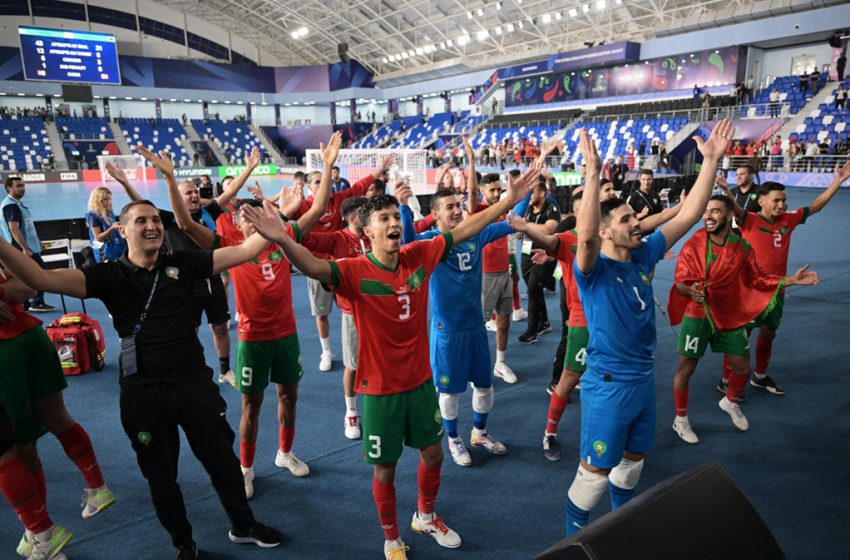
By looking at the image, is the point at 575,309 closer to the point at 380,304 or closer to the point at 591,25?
the point at 380,304

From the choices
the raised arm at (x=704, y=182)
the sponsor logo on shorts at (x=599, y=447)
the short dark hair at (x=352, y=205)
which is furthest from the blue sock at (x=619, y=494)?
the short dark hair at (x=352, y=205)

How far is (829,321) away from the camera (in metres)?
7.57

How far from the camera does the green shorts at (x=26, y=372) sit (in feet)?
10.6

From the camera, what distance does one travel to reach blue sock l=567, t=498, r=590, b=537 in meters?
3.13

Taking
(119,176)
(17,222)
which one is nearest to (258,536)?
(119,176)

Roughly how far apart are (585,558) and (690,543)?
0.36m

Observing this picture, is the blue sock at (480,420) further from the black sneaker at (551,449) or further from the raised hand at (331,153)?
the raised hand at (331,153)

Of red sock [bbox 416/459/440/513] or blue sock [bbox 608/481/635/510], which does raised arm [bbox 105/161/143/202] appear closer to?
red sock [bbox 416/459/440/513]

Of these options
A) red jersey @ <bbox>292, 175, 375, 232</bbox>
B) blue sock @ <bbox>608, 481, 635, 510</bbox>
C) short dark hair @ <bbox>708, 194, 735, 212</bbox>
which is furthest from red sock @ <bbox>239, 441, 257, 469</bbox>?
short dark hair @ <bbox>708, 194, 735, 212</bbox>

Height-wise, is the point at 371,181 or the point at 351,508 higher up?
the point at 371,181

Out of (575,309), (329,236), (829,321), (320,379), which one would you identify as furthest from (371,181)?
(829,321)

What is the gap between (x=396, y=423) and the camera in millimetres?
3121

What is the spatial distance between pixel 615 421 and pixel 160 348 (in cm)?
258

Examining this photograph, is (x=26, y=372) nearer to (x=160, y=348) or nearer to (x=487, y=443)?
(x=160, y=348)
